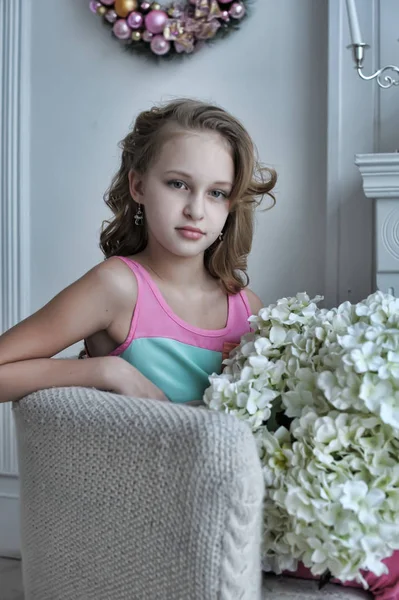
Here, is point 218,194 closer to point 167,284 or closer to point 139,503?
point 167,284

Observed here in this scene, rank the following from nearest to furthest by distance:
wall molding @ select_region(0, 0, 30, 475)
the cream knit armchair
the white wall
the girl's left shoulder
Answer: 1. the cream knit armchair
2. the girl's left shoulder
3. the white wall
4. wall molding @ select_region(0, 0, 30, 475)

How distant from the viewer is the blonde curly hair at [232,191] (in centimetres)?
128

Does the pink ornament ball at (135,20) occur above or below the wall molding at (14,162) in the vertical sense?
above

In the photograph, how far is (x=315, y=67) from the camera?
187 centimetres

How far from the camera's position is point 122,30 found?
A: 6.41 feet

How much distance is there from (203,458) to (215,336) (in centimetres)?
58

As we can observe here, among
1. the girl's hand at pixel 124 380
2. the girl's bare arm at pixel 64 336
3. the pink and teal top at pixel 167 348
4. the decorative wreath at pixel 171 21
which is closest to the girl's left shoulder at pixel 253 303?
the pink and teal top at pixel 167 348

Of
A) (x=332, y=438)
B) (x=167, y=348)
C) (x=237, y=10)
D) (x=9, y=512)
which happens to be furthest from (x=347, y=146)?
(x=9, y=512)

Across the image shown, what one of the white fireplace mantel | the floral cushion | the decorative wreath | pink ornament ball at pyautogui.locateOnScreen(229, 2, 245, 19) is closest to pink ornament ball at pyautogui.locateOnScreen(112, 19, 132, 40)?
the decorative wreath

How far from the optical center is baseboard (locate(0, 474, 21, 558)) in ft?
7.26

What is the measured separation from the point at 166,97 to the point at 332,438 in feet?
4.56

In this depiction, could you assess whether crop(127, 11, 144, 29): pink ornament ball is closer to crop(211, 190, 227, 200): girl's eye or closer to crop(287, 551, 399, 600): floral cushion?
crop(211, 190, 227, 200): girl's eye

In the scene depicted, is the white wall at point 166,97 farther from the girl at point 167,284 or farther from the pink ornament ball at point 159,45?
the girl at point 167,284

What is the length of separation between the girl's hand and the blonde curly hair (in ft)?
1.22
